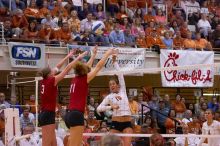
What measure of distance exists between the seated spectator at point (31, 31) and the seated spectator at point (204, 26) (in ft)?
25.0

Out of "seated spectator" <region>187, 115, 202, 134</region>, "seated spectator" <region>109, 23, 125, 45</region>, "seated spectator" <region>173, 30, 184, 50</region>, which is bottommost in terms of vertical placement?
"seated spectator" <region>187, 115, 202, 134</region>

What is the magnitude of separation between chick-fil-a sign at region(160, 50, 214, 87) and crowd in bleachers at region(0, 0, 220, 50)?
547 mm

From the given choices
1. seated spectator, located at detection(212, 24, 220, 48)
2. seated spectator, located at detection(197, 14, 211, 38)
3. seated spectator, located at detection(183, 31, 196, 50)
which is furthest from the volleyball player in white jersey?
seated spectator, located at detection(197, 14, 211, 38)

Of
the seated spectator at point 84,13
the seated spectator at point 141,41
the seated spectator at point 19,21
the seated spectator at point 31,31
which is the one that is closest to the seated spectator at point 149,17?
the seated spectator at point 141,41

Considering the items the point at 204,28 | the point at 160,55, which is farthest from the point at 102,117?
the point at 204,28

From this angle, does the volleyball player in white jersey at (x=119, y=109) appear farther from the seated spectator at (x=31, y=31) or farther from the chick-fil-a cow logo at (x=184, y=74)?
the chick-fil-a cow logo at (x=184, y=74)

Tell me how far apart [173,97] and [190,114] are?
167 inches

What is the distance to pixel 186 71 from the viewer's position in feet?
66.5

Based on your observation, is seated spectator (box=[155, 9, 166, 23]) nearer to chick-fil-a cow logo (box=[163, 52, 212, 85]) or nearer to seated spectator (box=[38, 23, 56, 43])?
chick-fil-a cow logo (box=[163, 52, 212, 85])

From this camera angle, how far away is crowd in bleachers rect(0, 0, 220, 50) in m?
18.4

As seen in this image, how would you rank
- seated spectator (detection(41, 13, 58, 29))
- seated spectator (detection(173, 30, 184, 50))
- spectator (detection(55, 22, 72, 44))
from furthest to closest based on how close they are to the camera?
seated spectator (detection(173, 30, 184, 50)), seated spectator (detection(41, 13, 58, 29)), spectator (detection(55, 22, 72, 44))

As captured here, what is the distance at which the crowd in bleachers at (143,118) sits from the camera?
566 inches

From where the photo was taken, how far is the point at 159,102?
745 inches

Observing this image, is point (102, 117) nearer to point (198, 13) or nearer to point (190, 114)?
point (190, 114)
